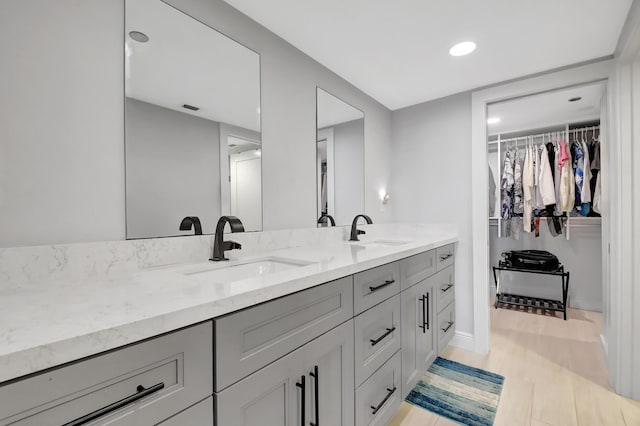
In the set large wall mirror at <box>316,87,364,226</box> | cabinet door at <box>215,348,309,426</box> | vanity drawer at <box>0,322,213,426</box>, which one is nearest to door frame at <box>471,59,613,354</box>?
large wall mirror at <box>316,87,364,226</box>

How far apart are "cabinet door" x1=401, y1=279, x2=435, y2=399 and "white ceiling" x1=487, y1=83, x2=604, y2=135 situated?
1.87 m

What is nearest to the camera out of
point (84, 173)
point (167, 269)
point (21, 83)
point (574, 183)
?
point (21, 83)

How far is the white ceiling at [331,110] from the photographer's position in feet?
6.91

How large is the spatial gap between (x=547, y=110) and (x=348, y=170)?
244 centimetres

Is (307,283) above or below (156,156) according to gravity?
below

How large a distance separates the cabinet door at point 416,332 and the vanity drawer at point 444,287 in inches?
4.4

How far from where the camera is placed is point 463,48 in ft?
6.24

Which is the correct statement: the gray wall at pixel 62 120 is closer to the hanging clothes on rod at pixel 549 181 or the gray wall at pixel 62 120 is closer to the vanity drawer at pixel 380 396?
the vanity drawer at pixel 380 396

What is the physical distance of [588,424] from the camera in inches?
64.1

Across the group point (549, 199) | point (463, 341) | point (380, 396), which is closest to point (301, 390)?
point (380, 396)

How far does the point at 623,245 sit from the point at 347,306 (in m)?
1.92

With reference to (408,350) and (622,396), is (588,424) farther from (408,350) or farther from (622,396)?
(408,350)

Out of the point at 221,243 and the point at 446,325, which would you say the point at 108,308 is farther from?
the point at 446,325

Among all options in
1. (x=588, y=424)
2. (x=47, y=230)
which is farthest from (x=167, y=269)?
(x=588, y=424)
